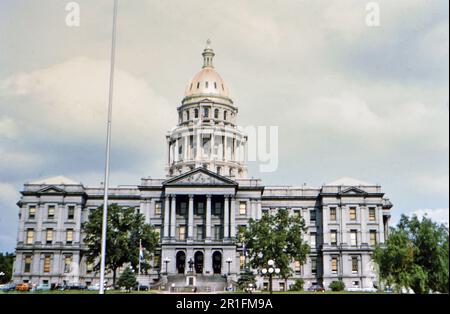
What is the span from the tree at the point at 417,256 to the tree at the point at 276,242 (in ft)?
60.8

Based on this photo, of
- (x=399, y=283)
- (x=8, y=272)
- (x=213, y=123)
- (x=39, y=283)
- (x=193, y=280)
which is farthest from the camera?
(x=213, y=123)

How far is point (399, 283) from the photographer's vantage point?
150ft

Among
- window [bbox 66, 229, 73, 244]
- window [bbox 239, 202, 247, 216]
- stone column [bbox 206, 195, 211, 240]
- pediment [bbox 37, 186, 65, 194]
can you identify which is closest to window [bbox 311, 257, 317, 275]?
window [bbox 239, 202, 247, 216]

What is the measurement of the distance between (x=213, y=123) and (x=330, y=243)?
30.9 metres

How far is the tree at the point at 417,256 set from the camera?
4356cm

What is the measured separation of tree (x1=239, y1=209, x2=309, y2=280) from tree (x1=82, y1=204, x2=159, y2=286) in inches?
466

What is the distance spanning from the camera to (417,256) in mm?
45625

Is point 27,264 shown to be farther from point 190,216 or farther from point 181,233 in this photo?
point 190,216


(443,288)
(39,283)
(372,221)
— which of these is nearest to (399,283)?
(443,288)

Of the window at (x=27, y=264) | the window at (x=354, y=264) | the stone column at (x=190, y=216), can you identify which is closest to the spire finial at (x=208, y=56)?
the stone column at (x=190, y=216)

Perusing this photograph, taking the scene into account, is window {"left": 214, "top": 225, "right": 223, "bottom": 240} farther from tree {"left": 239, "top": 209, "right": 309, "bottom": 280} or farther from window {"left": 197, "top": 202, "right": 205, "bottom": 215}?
tree {"left": 239, "top": 209, "right": 309, "bottom": 280}

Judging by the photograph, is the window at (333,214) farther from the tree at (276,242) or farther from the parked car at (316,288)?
the tree at (276,242)

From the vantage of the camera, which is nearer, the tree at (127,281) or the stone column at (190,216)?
the tree at (127,281)
